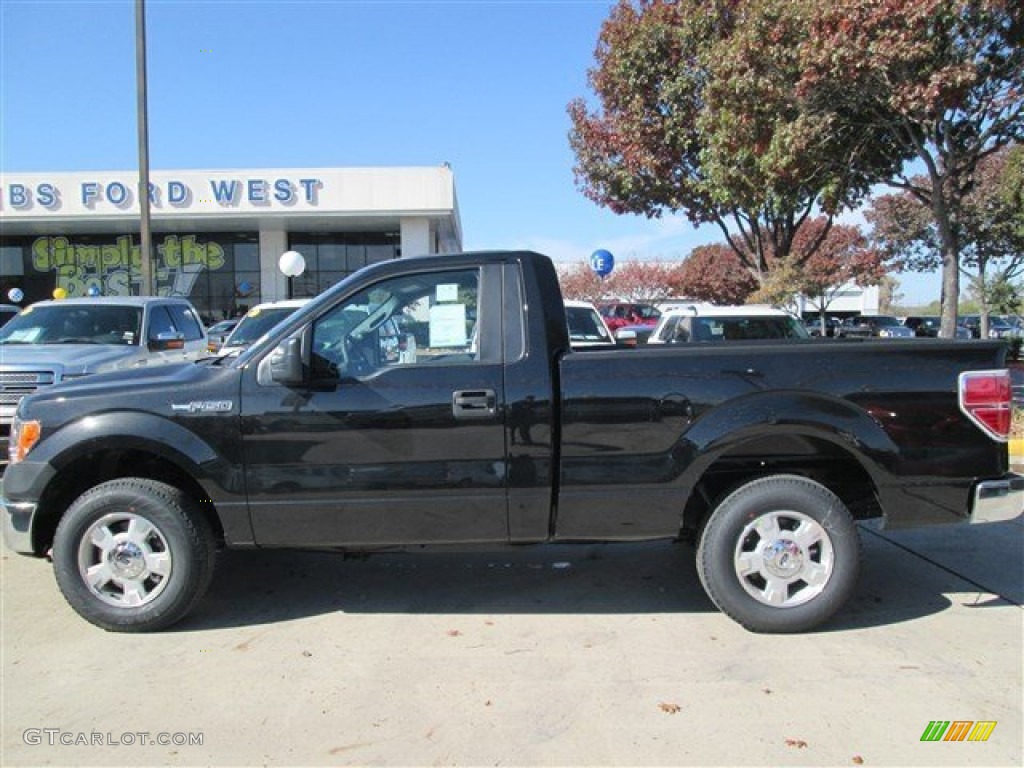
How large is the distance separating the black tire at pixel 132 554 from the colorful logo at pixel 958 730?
11.5 feet

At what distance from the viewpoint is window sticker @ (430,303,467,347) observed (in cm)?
417

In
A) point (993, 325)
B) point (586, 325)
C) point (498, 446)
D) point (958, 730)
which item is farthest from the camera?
point (993, 325)

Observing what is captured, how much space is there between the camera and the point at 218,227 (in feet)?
97.7

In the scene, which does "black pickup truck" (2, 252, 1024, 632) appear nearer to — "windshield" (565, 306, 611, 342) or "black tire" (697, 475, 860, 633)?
"black tire" (697, 475, 860, 633)

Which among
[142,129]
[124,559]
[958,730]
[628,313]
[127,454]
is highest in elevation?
[142,129]

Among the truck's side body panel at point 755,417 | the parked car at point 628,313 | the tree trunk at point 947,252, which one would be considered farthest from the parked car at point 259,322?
the parked car at point 628,313

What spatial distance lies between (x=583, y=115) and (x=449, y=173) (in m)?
9.20

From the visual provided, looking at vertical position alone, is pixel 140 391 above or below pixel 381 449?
above

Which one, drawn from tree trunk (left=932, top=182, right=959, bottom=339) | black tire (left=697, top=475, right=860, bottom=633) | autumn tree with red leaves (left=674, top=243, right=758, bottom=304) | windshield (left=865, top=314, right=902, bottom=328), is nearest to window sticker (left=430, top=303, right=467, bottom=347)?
black tire (left=697, top=475, right=860, bottom=633)

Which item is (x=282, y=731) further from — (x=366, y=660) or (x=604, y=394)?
(x=604, y=394)

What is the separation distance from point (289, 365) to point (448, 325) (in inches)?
33.8

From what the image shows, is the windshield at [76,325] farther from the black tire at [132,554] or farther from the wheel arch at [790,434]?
the wheel arch at [790,434]

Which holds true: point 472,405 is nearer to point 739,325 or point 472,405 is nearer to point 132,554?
point 132,554

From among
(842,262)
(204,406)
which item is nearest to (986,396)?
(204,406)
